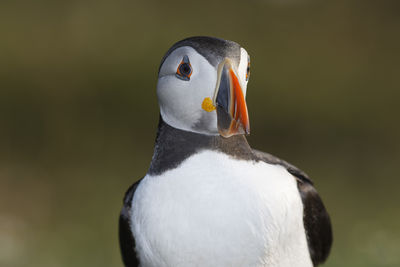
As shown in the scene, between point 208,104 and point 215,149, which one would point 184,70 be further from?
point 215,149

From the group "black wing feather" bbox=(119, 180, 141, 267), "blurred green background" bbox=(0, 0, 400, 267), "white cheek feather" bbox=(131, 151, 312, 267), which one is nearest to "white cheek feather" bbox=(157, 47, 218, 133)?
"white cheek feather" bbox=(131, 151, 312, 267)

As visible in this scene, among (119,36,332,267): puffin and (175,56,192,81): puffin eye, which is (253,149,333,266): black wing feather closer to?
(119,36,332,267): puffin

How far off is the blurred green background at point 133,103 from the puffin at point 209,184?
153 inches

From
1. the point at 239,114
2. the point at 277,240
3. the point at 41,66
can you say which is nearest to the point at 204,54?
the point at 239,114

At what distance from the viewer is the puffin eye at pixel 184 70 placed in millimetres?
2455

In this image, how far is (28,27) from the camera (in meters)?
7.40

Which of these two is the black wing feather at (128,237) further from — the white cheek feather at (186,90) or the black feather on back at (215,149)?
the white cheek feather at (186,90)

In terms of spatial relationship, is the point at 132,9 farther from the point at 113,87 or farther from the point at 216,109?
the point at 216,109

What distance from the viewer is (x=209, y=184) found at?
245 centimetres

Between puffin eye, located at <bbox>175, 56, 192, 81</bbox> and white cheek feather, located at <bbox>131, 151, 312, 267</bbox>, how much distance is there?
31 centimetres

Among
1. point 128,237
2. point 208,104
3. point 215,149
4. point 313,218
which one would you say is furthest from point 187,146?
point 313,218

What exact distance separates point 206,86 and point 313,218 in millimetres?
846

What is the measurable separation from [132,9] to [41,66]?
1307 mm

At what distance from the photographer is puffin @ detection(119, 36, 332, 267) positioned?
7.91 feet
